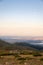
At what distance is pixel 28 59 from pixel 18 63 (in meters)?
1.78

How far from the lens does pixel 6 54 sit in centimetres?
2441

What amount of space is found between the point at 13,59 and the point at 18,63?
137 cm

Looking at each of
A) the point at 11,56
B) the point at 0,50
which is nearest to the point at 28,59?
the point at 11,56

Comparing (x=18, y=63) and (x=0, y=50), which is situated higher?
(x=0, y=50)

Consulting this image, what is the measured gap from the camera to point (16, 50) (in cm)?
2456

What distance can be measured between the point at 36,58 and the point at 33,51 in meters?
0.91

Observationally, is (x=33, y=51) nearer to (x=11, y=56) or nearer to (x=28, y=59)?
(x=28, y=59)

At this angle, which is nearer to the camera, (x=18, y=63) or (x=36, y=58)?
(x=18, y=63)

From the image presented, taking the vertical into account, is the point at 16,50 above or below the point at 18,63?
above

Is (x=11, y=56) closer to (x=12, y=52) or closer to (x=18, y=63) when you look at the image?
(x=12, y=52)

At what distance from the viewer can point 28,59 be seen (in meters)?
23.3

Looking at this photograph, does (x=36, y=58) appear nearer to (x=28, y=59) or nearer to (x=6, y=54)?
(x=28, y=59)

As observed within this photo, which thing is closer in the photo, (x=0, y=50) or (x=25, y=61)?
(x=25, y=61)

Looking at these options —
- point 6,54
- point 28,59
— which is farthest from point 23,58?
point 6,54
